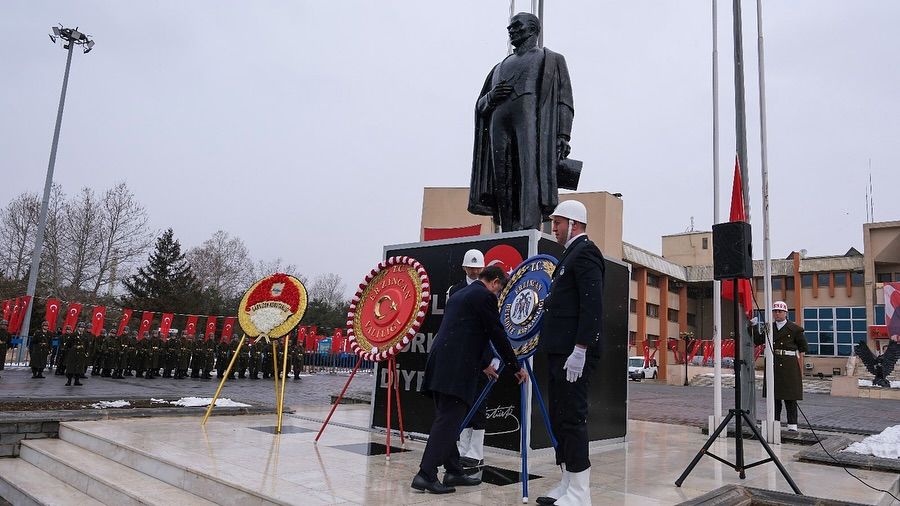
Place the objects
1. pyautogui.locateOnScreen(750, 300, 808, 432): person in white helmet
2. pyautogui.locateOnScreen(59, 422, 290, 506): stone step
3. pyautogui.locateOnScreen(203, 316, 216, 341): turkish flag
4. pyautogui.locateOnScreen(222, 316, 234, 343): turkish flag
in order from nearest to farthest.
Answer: pyautogui.locateOnScreen(59, 422, 290, 506): stone step, pyautogui.locateOnScreen(750, 300, 808, 432): person in white helmet, pyautogui.locateOnScreen(203, 316, 216, 341): turkish flag, pyautogui.locateOnScreen(222, 316, 234, 343): turkish flag

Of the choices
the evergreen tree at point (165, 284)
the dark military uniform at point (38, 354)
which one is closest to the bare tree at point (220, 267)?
the evergreen tree at point (165, 284)

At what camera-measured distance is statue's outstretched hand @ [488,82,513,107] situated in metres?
6.65

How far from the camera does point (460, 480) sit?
450 centimetres

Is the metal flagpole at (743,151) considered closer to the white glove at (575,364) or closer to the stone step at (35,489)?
the white glove at (575,364)

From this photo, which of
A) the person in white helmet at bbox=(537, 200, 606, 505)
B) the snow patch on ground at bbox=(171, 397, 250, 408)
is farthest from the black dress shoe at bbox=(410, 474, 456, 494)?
the snow patch on ground at bbox=(171, 397, 250, 408)

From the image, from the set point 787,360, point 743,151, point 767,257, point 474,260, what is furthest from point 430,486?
point 743,151

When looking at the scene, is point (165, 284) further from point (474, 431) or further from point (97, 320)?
point (474, 431)

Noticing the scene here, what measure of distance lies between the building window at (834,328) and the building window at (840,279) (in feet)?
6.03

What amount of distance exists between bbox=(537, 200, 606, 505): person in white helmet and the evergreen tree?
132 feet

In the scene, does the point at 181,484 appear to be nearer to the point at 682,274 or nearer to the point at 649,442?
the point at 649,442

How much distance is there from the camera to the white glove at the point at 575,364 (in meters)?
3.81

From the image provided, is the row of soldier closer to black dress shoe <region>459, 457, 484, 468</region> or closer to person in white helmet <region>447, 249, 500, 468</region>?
person in white helmet <region>447, 249, 500, 468</region>

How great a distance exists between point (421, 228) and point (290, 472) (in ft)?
139

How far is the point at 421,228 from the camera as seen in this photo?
4697 cm
